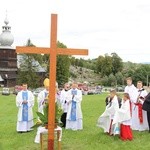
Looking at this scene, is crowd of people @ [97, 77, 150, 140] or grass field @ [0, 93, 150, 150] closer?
grass field @ [0, 93, 150, 150]

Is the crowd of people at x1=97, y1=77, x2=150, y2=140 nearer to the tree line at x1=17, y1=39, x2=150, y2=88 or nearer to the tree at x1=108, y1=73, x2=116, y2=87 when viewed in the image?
the tree line at x1=17, y1=39, x2=150, y2=88

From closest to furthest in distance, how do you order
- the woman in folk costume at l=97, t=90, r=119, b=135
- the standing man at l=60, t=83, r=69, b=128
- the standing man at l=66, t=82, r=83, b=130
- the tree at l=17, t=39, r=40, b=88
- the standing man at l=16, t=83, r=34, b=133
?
the woman in folk costume at l=97, t=90, r=119, b=135 < the standing man at l=16, t=83, r=34, b=133 < the standing man at l=66, t=82, r=83, b=130 < the standing man at l=60, t=83, r=69, b=128 < the tree at l=17, t=39, r=40, b=88

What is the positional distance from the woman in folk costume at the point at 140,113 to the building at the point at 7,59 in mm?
73842

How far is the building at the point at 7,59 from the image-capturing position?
89062 millimetres

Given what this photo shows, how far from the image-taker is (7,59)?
90.0 metres

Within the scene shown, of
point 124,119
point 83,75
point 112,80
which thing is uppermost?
point 83,75

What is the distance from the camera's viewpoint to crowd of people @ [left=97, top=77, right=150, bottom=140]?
47.5 feet

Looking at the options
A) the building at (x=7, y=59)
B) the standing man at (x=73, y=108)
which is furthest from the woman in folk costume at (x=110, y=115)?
the building at (x=7, y=59)

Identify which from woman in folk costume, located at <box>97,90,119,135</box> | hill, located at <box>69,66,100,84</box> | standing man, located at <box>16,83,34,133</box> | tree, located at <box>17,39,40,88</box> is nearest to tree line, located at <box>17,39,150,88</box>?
tree, located at <box>17,39,40,88</box>

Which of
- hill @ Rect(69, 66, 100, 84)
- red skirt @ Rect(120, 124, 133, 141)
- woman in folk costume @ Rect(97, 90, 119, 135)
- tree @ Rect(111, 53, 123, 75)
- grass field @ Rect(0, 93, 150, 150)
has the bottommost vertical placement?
grass field @ Rect(0, 93, 150, 150)

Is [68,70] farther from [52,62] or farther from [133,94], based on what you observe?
[52,62]

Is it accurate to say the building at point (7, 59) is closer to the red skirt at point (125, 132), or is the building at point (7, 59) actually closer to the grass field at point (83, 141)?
the grass field at point (83, 141)

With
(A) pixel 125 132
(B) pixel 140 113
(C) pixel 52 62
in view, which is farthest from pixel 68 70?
(C) pixel 52 62

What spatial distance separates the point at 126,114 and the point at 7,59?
7730 cm
